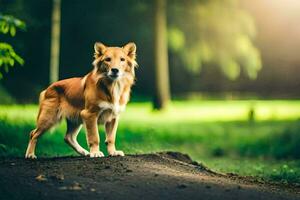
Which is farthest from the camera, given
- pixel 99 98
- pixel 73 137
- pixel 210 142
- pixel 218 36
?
pixel 218 36

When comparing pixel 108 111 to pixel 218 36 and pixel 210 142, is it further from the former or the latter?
pixel 218 36

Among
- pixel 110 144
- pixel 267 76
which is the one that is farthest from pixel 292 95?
pixel 110 144

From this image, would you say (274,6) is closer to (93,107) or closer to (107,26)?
(107,26)

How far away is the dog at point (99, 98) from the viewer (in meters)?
10.4

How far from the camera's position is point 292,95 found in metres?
41.7

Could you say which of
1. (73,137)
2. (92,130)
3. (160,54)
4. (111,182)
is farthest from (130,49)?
(160,54)

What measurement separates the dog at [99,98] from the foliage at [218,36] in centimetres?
1843

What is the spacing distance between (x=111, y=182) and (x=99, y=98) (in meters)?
2.07

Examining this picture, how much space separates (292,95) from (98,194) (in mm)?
34561

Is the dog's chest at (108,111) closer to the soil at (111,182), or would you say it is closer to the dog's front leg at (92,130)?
the dog's front leg at (92,130)

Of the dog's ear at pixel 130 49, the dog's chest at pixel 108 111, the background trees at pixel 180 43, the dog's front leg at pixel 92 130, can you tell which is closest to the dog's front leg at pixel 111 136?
the dog's chest at pixel 108 111

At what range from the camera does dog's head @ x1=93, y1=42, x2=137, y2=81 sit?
33.9 ft

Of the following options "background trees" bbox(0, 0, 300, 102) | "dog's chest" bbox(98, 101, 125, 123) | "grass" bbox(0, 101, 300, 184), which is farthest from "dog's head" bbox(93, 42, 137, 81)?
"background trees" bbox(0, 0, 300, 102)

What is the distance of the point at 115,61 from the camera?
10.4 meters
